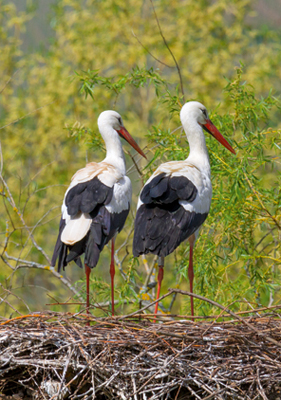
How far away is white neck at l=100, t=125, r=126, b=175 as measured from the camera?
497 centimetres

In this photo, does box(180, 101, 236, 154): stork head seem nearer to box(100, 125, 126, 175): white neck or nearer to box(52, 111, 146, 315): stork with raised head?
box(100, 125, 126, 175): white neck

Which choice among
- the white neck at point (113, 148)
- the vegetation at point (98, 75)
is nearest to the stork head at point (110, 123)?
the white neck at point (113, 148)

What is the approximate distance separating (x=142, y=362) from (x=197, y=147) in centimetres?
219

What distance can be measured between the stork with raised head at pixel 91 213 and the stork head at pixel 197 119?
74 centimetres

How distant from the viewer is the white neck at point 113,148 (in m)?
4.97

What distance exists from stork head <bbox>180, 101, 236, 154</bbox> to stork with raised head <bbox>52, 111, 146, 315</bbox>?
2.43 ft

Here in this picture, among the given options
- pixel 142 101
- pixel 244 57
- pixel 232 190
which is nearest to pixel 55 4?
pixel 142 101

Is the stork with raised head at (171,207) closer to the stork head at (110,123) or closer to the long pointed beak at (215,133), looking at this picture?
the long pointed beak at (215,133)

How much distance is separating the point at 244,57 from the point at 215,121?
22.6 ft

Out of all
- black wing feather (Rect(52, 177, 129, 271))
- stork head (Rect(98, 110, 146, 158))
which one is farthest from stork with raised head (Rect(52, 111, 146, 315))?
stork head (Rect(98, 110, 146, 158))

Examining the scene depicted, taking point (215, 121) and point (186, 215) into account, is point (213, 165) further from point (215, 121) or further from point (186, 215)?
point (186, 215)

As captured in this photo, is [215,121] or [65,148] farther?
[65,148]

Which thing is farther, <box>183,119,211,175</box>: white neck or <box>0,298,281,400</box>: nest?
<box>183,119,211,175</box>: white neck

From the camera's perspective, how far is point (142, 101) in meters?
11.4
